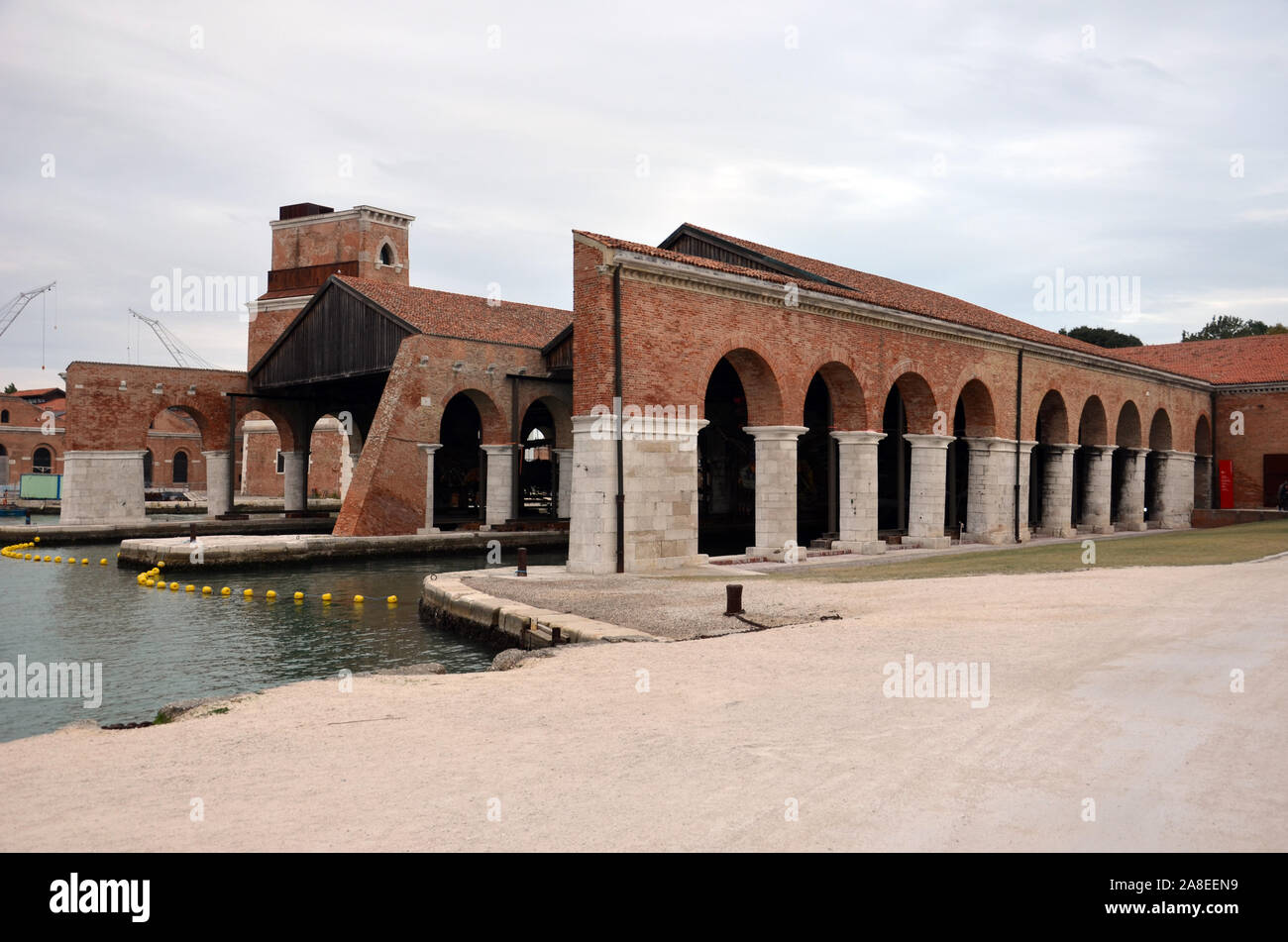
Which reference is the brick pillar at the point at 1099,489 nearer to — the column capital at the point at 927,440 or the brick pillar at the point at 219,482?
the column capital at the point at 927,440

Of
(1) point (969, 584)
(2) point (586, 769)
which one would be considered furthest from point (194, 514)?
(2) point (586, 769)

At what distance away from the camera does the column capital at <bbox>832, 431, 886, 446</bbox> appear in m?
21.4

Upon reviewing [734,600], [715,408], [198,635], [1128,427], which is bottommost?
[198,635]

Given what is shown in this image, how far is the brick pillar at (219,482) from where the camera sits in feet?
120

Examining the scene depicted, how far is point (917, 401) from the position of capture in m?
23.8

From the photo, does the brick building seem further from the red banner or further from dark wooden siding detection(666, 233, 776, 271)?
the red banner

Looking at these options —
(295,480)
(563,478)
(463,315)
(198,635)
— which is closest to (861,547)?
(563,478)

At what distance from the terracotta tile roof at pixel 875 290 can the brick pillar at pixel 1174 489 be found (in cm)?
654

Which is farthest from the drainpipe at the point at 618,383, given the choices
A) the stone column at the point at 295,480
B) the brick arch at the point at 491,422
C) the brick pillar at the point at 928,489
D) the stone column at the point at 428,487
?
the stone column at the point at 295,480

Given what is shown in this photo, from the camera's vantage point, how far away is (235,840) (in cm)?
418

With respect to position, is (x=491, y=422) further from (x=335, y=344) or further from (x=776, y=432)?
(x=776, y=432)

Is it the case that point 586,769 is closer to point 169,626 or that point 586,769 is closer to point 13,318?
point 169,626

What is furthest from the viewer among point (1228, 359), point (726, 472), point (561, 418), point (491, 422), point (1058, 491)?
point (1228, 359)

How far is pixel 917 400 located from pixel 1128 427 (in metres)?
14.9
